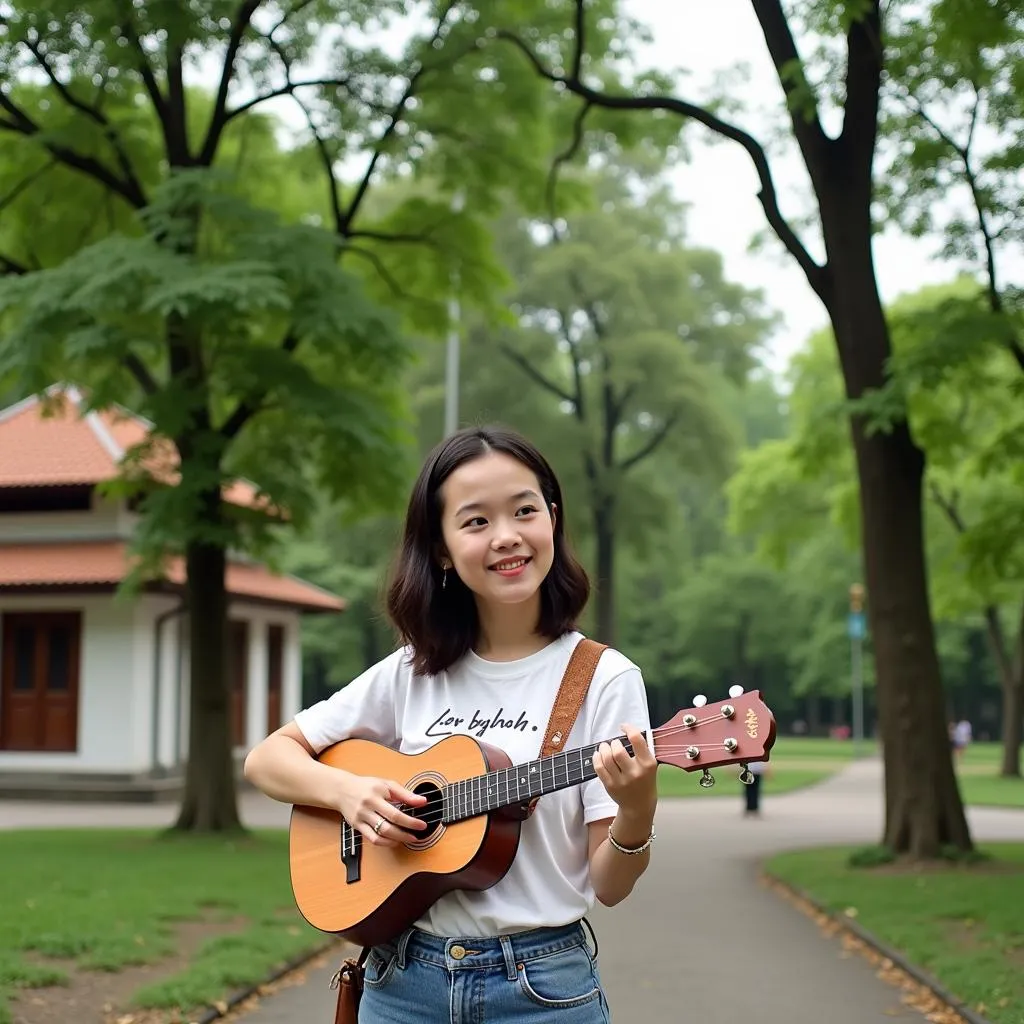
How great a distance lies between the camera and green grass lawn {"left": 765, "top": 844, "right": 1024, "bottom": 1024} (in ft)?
25.5

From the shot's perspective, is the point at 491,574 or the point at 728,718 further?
the point at 491,574

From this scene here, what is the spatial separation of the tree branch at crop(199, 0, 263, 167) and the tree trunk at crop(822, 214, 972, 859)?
21.1 feet

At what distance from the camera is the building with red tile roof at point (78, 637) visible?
2406cm

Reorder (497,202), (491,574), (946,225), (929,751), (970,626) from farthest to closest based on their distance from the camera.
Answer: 1. (970,626)
2. (497,202)
3. (946,225)
4. (929,751)
5. (491,574)

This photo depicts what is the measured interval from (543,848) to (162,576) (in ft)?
44.1

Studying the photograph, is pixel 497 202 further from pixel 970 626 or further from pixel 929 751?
pixel 970 626

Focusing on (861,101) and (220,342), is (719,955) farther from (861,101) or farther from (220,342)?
(861,101)

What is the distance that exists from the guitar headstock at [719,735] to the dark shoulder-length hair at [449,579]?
1.31 feet

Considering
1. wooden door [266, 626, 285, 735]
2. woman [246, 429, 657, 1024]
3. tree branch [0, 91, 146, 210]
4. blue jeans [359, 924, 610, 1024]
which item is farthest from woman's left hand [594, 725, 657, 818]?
wooden door [266, 626, 285, 735]

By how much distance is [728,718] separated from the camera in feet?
8.40

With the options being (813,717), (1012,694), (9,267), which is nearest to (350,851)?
(9,267)

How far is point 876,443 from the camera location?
1378 cm

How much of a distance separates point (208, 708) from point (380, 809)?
14104 mm

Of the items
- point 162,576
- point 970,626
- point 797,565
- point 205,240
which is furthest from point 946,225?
point 970,626
